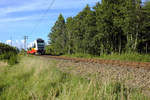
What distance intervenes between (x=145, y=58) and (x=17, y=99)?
1343 centimetres

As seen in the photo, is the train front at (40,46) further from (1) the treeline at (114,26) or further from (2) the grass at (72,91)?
(2) the grass at (72,91)

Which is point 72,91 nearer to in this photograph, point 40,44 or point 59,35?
point 40,44

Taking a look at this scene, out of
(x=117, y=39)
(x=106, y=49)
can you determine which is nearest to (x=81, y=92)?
(x=106, y=49)

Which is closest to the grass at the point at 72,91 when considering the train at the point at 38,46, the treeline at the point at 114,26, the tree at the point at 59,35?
the treeline at the point at 114,26

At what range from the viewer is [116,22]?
82.0 feet

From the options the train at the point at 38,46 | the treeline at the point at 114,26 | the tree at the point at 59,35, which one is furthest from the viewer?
the tree at the point at 59,35

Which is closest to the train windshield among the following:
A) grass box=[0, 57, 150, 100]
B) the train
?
the train

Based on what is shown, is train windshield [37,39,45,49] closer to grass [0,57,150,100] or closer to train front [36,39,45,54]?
train front [36,39,45,54]

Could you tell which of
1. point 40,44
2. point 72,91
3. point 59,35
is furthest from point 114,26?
point 59,35

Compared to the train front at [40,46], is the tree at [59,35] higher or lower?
higher

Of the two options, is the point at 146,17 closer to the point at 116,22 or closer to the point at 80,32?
the point at 116,22

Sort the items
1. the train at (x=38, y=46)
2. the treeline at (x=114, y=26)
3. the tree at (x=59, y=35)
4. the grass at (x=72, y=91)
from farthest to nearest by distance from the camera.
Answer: the tree at (x=59, y=35) < the train at (x=38, y=46) < the treeline at (x=114, y=26) < the grass at (x=72, y=91)

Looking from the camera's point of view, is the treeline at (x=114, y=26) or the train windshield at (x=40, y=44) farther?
the train windshield at (x=40, y=44)

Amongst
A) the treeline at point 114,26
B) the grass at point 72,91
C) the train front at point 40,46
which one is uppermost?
the treeline at point 114,26
